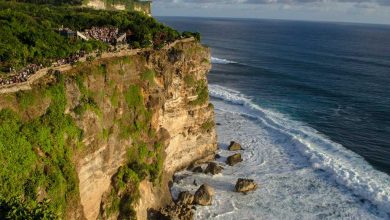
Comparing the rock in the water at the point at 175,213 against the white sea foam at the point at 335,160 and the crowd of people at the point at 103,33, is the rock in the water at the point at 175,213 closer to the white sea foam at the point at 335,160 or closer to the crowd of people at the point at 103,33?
the white sea foam at the point at 335,160

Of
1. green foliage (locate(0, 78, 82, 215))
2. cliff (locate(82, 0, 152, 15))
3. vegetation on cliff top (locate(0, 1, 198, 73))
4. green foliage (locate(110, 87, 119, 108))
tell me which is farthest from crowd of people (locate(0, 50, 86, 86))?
cliff (locate(82, 0, 152, 15))

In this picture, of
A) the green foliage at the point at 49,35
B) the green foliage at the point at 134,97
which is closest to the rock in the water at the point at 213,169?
the green foliage at the point at 134,97

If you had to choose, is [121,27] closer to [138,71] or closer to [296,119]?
[138,71]

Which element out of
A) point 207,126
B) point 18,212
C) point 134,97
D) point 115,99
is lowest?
point 207,126

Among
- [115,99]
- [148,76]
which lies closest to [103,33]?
[148,76]

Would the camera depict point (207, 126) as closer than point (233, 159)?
Yes

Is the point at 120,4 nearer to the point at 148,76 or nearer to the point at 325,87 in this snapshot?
the point at 325,87
